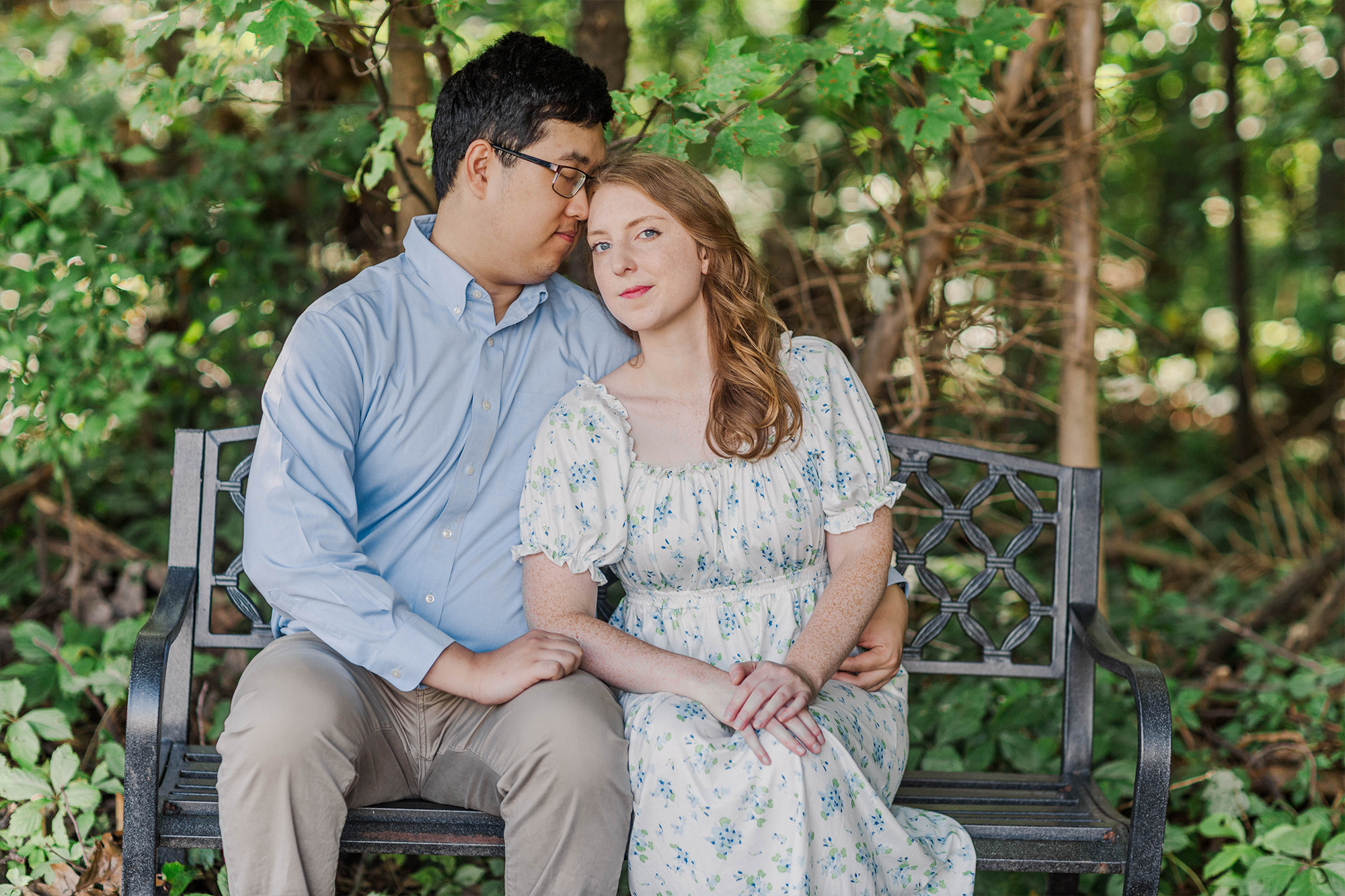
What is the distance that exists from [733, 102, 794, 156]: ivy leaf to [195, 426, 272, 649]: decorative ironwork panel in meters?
1.42

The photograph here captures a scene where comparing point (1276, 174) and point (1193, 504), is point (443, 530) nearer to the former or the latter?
point (1193, 504)

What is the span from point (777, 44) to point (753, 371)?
93 centimetres

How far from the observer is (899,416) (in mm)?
3385

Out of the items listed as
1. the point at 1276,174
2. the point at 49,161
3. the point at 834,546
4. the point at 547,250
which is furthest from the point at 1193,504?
the point at 49,161

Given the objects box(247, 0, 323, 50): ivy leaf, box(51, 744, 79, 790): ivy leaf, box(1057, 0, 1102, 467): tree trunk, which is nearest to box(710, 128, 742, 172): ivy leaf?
box(247, 0, 323, 50): ivy leaf

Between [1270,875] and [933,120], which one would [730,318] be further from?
[1270,875]

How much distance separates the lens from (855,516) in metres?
2.42

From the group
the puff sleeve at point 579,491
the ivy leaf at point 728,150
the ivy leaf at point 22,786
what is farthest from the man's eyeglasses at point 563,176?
the ivy leaf at point 22,786

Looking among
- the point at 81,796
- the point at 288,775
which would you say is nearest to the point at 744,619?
the point at 288,775

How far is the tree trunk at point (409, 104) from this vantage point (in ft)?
9.98

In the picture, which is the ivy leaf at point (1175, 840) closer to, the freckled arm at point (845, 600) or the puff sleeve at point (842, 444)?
the freckled arm at point (845, 600)

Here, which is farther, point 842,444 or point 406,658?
point 842,444

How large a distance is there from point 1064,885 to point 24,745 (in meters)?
2.63

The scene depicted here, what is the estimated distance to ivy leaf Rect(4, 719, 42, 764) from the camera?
2615 millimetres
